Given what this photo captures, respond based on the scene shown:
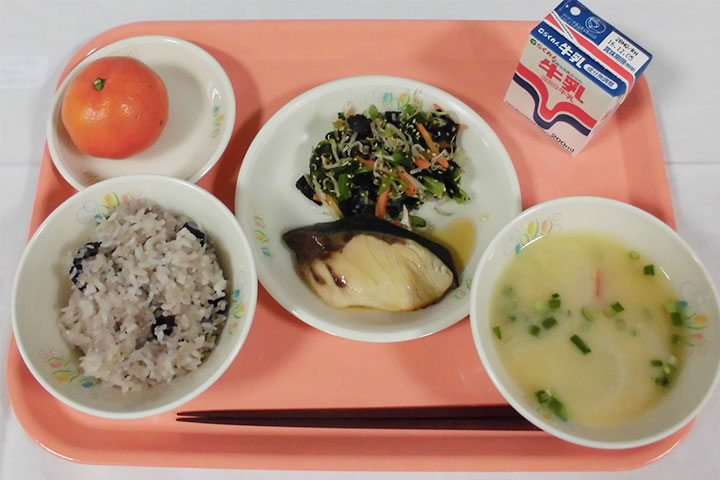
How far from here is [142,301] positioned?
143 cm

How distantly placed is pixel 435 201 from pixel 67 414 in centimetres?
119

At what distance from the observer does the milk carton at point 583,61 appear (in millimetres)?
1438

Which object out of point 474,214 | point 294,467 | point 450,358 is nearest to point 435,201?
point 474,214

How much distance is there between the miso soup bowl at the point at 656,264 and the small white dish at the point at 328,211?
0.45ft

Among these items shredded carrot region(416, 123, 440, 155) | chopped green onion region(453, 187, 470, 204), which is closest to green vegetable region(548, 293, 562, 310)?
chopped green onion region(453, 187, 470, 204)

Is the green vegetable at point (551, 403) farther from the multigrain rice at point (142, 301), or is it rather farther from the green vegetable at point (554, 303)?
the multigrain rice at point (142, 301)

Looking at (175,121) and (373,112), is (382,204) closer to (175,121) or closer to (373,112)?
(373,112)

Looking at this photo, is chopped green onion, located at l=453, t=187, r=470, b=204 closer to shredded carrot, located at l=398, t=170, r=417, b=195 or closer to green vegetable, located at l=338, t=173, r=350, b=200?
shredded carrot, located at l=398, t=170, r=417, b=195

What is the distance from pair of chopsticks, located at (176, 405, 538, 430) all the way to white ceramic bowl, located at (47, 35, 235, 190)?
0.68m

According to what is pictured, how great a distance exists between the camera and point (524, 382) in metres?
1.31

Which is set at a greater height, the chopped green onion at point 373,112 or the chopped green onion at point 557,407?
the chopped green onion at point 373,112

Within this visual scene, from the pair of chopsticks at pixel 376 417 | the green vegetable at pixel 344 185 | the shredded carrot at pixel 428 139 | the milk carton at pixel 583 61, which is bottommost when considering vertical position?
the pair of chopsticks at pixel 376 417

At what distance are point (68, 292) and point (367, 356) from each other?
804 mm

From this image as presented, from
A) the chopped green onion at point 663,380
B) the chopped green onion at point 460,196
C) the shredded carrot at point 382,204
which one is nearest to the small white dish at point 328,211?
the chopped green onion at point 460,196
